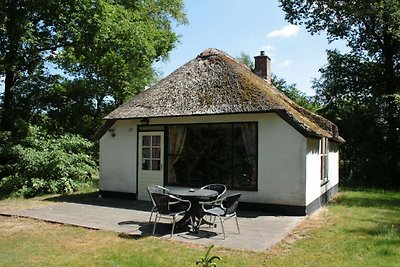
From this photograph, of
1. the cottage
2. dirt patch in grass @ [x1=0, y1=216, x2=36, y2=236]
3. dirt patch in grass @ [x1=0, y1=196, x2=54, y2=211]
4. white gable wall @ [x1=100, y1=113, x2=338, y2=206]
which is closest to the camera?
dirt patch in grass @ [x1=0, y1=216, x2=36, y2=236]

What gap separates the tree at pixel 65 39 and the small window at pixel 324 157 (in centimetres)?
932

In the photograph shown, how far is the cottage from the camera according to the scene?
1020cm

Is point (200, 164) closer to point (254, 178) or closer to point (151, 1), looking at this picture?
point (254, 178)

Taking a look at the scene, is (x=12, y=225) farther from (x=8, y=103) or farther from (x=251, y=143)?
(x=8, y=103)

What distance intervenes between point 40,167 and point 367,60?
19751 millimetres

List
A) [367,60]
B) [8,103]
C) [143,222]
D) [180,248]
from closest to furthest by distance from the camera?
[180,248] < [143,222] < [8,103] < [367,60]

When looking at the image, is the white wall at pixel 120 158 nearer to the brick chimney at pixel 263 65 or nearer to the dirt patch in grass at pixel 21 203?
the dirt patch in grass at pixel 21 203

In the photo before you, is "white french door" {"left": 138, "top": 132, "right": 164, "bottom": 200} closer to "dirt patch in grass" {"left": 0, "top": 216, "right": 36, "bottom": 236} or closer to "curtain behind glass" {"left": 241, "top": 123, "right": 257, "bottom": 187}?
"curtain behind glass" {"left": 241, "top": 123, "right": 257, "bottom": 187}

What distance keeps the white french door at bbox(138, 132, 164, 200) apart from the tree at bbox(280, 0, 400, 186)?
13.7 meters

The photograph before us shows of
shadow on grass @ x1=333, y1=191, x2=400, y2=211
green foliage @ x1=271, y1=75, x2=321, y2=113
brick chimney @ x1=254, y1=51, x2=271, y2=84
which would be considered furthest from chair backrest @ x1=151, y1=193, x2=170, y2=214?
green foliage @ x1=271, y1=75, x2=321, y2=113

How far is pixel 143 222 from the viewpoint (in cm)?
898

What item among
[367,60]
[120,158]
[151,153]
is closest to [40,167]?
[120,158]

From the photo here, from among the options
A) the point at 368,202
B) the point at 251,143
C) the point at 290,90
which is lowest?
the point at 368,202

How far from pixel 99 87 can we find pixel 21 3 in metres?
8.89
